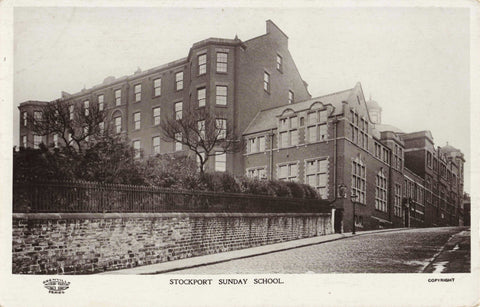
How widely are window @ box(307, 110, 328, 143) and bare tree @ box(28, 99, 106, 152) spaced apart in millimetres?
11287

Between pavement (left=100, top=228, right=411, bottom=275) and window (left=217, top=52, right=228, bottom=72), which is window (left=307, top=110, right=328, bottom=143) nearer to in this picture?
window (left=217, top=52, right=228, bottom=72)

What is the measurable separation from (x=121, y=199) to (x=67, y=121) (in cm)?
434

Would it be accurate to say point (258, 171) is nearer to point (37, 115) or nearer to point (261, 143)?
point (261, 143)

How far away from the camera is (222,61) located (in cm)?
2581

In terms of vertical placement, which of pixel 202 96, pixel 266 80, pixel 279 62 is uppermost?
pixel 279 62

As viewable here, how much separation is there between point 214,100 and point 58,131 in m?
11.4

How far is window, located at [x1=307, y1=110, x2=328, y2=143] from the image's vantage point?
2516 cm

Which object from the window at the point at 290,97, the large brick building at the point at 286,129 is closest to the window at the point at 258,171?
the large brick building at the point at 286,129

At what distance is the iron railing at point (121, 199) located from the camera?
437 inches

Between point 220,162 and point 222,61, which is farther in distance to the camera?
point 222,61

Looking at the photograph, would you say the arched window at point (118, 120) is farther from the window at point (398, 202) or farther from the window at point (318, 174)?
the window at point (398, 202)

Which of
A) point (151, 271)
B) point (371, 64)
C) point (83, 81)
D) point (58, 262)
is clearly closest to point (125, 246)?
point (151, 271)

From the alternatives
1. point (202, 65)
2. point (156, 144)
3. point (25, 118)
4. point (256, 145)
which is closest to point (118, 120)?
point (156, 144)
